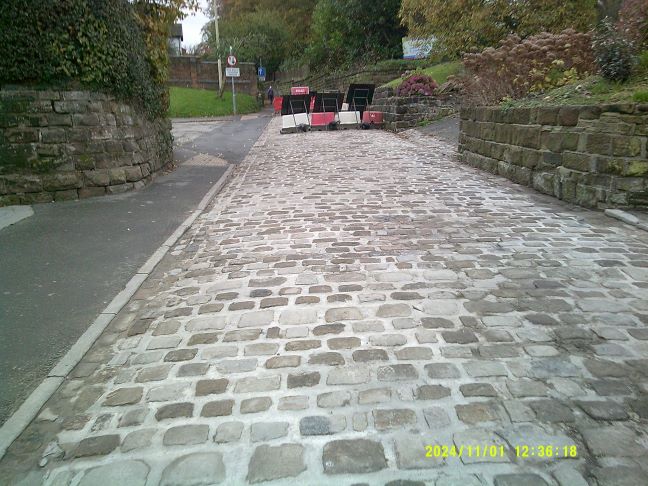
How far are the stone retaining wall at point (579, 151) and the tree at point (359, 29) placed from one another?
2545 cm

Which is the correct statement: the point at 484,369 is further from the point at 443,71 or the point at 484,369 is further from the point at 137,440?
the point at 443,71

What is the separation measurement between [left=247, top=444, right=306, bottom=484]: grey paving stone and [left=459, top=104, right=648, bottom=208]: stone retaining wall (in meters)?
6.10

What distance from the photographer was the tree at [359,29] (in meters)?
32.1

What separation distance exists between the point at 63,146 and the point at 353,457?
26.5 feet

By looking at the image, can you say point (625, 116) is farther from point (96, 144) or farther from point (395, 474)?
point (96, 144)

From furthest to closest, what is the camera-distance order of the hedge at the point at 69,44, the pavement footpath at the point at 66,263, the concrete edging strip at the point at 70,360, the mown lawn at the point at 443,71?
the mown lawn at the point at 443,71, the hedge at the point at 69,44, the pavement footpath at the point at 66,263, the concrete edging strip at the point at 70,360

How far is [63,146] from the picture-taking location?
8.23m

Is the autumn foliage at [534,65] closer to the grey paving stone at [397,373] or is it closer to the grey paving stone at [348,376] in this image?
the grey paving stone at [397,373]

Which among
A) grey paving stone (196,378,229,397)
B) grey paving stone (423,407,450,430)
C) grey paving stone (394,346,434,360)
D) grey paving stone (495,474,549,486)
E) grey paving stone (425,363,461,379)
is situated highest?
grey paving stone (394,346,434,360)

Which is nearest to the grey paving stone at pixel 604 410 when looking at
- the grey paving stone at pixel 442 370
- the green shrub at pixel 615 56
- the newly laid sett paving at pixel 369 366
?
the newly laid sett paving at pixel 369 366

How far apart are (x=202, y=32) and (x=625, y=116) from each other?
5916 centimetres

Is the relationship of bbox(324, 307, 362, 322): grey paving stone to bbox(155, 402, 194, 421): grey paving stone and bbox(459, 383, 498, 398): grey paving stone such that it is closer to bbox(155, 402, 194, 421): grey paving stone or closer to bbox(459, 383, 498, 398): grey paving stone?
bbox(459, 383, 498, 398): grey paving stone

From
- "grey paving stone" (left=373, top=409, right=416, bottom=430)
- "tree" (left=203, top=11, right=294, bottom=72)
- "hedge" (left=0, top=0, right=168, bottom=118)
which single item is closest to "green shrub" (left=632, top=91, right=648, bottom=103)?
"grey paving stone" (left=373, top=409, right=416, bottom=430)

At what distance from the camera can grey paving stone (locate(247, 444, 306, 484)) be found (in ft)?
7.55
